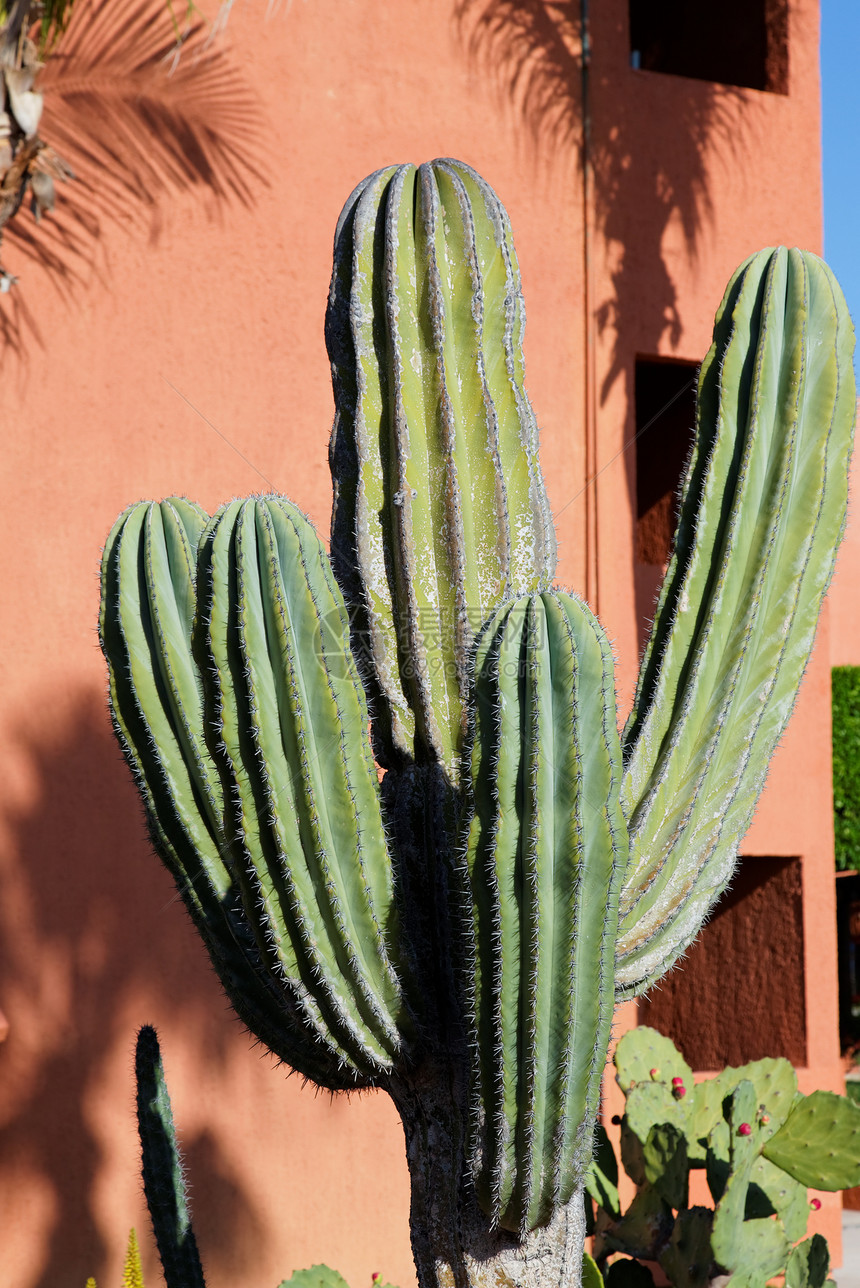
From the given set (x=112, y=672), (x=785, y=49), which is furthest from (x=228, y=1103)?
(x=785, y=49)

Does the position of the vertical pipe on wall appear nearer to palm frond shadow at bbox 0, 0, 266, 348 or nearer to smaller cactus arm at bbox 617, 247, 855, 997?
palm frond shadow at bbox 0, 0, 266, 348

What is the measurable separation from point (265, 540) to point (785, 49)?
19.5 feet

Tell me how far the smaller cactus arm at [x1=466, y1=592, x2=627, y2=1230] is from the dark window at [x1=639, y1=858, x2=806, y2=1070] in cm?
423

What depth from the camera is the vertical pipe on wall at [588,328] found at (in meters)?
6.01

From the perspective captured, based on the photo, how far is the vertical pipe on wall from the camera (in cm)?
601

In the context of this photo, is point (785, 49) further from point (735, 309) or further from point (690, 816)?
point (690, 816)

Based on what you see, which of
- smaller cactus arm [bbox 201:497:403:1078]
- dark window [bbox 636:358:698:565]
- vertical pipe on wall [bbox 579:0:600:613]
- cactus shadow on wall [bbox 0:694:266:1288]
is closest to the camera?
smaller cactus arm [bbox 201:497:403:1078]

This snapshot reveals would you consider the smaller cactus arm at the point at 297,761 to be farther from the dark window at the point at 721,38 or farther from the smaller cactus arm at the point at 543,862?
the dark window at the point at 721,38

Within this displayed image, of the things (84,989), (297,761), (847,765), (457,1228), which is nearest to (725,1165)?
(457,1228)

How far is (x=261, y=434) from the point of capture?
5.58 metres

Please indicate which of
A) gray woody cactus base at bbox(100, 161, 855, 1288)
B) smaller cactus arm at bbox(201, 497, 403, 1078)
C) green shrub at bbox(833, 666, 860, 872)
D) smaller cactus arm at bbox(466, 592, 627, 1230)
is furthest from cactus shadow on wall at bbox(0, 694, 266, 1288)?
green shrub at bbox(833, 666, 860, 872)

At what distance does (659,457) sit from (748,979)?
308cm

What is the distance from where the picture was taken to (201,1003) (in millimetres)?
5191

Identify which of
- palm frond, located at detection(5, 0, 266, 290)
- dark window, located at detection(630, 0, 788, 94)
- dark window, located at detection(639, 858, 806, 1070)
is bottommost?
dark window, located at detection(639, 858, 806, 1070)
